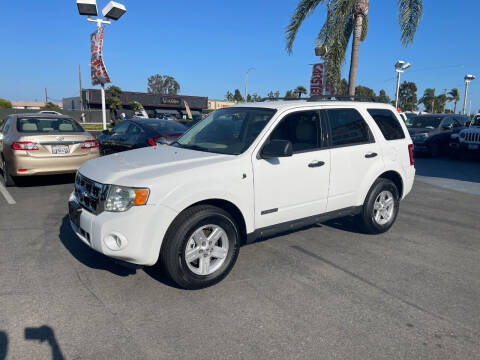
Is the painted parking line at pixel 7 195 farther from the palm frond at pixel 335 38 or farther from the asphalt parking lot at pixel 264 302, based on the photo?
the palm frond at pixel 335 38

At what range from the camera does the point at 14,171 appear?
24.4ft

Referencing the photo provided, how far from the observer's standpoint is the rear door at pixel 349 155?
15.4 ft

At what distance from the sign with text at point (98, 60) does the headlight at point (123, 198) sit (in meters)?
14.4

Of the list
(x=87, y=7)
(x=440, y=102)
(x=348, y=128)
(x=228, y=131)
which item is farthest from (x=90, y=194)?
(x=440, y=102)

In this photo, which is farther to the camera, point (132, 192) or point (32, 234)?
point (32, 234)

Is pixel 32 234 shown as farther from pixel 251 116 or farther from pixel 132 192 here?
pixel 251 116

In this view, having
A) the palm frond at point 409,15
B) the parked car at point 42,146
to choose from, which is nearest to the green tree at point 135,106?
the palm frond at point 409,15

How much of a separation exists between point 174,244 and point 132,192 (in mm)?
598

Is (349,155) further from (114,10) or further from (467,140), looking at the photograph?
(114,10)

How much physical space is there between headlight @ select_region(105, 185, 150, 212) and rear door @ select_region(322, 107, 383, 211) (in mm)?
2367

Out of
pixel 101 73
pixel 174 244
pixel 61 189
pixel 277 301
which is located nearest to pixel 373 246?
pixel 277 301

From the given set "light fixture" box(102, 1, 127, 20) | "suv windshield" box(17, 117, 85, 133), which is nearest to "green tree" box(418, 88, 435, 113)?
"light fixture" box(102, 1, 127, 20)

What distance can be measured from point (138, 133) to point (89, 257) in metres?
4.97

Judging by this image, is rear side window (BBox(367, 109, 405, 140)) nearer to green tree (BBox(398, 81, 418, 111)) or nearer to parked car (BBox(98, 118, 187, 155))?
parked car (BBox(98, 118, 187, 155))
